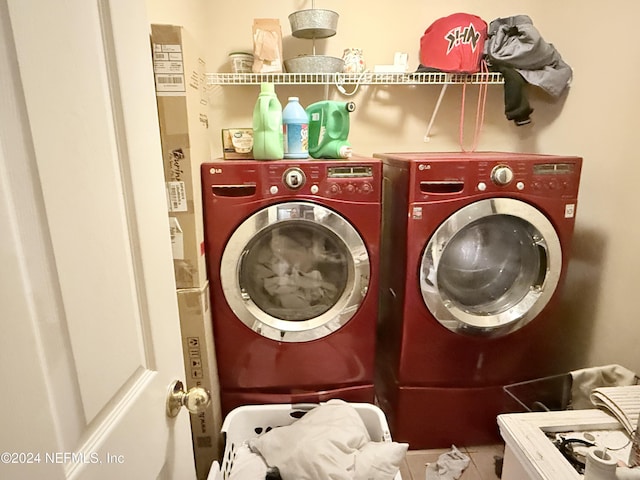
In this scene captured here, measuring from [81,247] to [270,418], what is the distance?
1261 mm

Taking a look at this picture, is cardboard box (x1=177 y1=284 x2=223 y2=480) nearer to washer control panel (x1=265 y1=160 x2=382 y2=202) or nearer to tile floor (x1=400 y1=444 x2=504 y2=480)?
washer control panel (x1=265 y1=160 x2=382 y2=202)

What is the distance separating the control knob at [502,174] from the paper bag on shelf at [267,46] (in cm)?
100

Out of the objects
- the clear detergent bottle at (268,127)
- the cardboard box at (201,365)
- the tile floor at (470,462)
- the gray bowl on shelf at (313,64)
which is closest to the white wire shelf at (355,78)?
the gray bowl on shelf at (313,64)

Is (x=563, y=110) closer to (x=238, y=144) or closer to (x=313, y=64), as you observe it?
(x=313, y=64)

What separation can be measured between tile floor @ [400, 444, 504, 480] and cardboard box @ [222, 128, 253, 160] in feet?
4.60

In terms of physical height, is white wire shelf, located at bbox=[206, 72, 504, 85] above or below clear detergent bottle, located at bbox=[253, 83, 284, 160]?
above

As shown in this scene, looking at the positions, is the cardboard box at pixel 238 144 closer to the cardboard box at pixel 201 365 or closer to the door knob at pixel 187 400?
the cardboard box at pixel 201 365

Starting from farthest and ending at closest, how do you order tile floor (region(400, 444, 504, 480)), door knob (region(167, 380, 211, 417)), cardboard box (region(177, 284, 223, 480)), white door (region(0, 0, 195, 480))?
tile floor (region(400, 444, 504, 480)) < cardboard box (region(177, 284, 223, 480)) < door knob (region(167, 380, 211, 417)) < white door (region(0, 0, 195, 480))

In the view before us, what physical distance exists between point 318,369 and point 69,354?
1.22m

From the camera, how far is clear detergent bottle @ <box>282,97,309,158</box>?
150 cm

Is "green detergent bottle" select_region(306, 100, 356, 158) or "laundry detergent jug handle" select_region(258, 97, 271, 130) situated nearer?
"laundry detergent jug handle" select_region(258, 97, 271, 130)

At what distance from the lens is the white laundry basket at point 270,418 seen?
1.45 m

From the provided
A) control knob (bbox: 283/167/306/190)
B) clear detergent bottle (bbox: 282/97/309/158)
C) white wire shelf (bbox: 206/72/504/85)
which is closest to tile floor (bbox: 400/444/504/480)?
control knob (bbox: 283/167/306/190)

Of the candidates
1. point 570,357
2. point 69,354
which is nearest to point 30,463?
point 69,354
